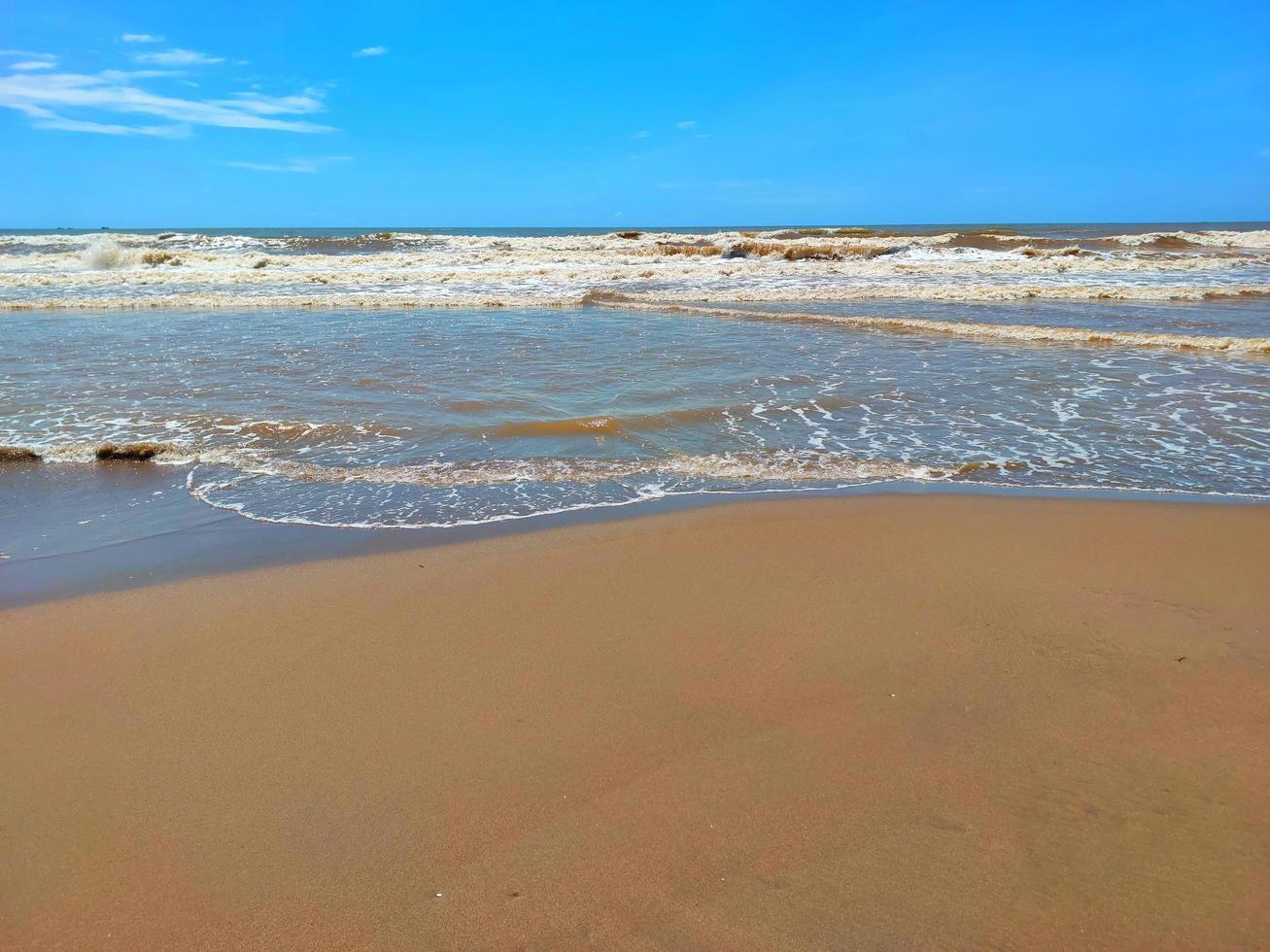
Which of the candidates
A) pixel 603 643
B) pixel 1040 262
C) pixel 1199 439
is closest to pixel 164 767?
pixel 603 643

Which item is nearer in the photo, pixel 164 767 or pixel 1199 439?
pixel 164 767

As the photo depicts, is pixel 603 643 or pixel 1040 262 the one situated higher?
pixel 1040 262

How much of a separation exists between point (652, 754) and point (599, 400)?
5551 millimetres

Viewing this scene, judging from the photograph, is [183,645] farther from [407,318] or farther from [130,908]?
[407,318]

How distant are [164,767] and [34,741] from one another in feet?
1.79

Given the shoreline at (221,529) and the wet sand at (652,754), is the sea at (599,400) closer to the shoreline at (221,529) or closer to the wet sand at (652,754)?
the shoreline at (221,529)

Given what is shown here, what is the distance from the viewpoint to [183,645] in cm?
326

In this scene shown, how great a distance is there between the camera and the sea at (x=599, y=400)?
5.34 meters

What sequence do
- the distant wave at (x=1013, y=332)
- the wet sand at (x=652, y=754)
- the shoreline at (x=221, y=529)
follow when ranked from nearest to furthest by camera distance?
the wet sand at (x=652, y=754), the shoreline at (x=221, y=529), the distant wave at (x=1013, y=332)

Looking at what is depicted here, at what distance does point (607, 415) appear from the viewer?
7137mm

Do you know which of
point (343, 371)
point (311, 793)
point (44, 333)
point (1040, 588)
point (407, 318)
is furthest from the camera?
point (407, 318)

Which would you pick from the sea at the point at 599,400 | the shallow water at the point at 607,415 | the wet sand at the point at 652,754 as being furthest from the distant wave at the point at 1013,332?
the wet sand at the point at 652,754

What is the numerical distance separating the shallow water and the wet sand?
1402 millimetres

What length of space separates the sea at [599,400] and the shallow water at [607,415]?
4cm
